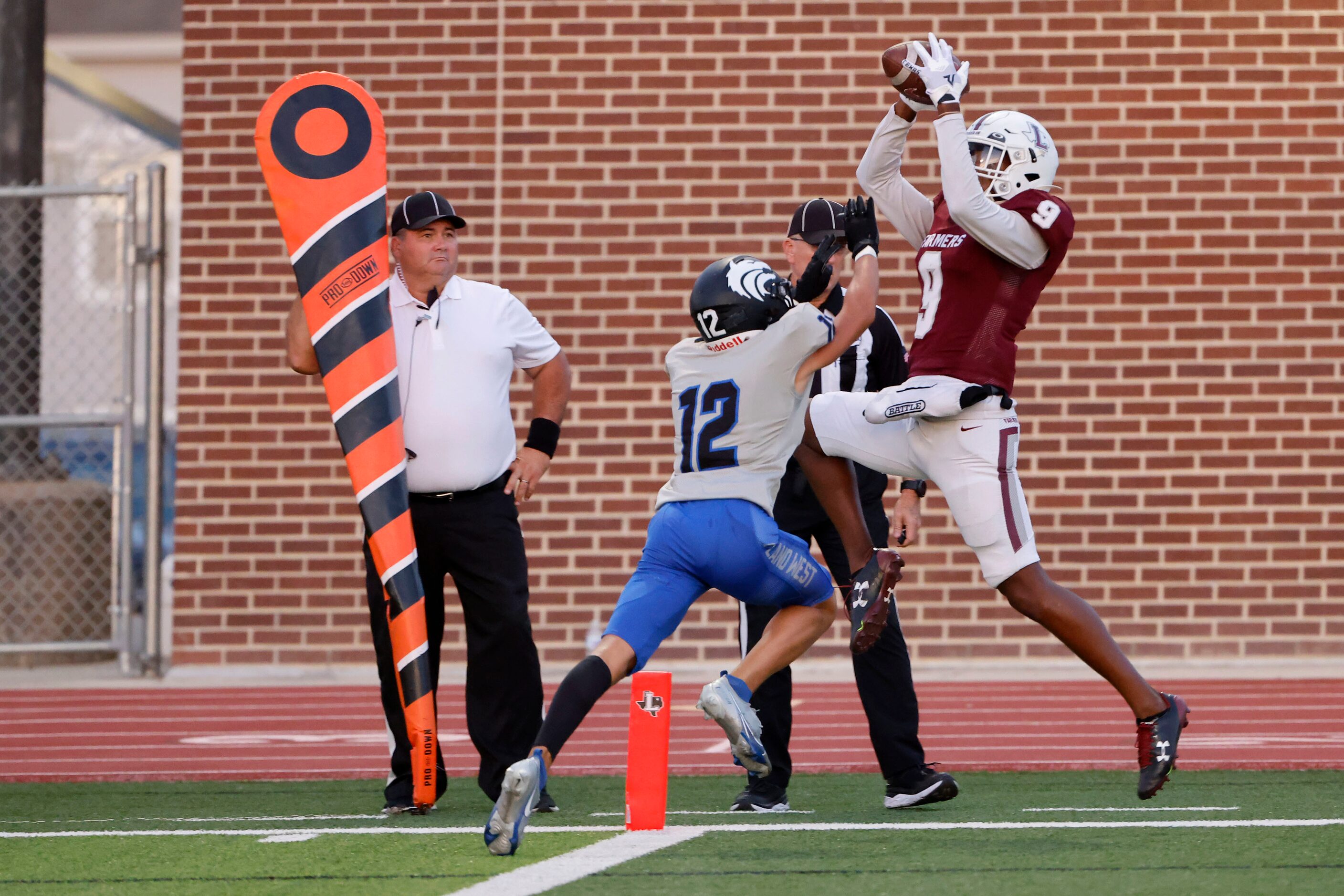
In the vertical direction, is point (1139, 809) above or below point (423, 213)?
below

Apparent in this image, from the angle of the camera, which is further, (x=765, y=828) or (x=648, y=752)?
(x=765, y=828)

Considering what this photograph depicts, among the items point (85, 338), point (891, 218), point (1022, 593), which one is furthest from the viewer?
point (85, 338)

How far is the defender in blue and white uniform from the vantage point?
4.80 meters

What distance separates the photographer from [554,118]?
11.0 metres

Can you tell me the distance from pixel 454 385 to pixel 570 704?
5.32 feet

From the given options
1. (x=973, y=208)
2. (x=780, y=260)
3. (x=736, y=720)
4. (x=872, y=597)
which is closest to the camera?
(x=736, y=720)

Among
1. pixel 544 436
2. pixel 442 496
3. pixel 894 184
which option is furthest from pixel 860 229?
pixel 442 496

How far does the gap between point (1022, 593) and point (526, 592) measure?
1.76 metres

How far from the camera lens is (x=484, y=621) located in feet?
19.5

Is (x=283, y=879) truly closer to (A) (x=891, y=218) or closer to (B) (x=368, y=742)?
(A) (x=891, y=218)

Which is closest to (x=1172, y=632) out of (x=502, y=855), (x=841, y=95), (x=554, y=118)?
(x=841, y=95)

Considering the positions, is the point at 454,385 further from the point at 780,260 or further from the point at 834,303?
the point at 780,260

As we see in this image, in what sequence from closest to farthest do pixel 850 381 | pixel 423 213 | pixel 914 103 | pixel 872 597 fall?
pixel 872 597, pixel 914 103, pixel 423 213, pixel 850 381

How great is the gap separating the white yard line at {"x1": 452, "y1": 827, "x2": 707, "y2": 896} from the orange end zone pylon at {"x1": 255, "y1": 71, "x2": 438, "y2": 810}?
3.16ft
